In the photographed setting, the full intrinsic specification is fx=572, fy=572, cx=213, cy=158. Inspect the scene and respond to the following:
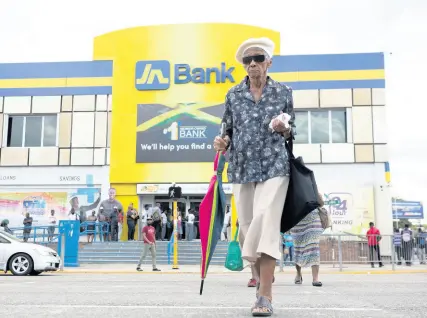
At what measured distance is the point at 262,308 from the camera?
4031mm

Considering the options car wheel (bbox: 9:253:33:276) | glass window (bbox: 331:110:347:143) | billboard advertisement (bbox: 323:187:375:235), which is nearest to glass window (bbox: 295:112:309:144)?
glass window (bbox: 331:110:347:143)

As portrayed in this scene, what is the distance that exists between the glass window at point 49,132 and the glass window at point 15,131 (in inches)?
47.8

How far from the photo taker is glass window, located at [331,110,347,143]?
27.2 metres

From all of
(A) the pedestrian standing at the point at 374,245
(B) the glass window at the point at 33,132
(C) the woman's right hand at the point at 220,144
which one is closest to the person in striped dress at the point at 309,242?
A: (C) the woman's right hand at the point at 220,144

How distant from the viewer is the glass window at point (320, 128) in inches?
1070

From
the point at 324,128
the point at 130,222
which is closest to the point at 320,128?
the point at 324,128

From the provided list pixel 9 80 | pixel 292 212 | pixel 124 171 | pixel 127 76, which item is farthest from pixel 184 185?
pixel 292 212

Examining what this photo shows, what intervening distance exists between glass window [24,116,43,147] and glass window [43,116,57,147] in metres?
0.27

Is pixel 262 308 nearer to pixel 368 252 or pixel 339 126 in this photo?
pixel 368 252

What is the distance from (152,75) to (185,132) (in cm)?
331

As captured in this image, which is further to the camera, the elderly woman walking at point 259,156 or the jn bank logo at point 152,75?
the jn bank logo at point 152,75

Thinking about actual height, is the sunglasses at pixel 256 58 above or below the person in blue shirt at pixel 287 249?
above

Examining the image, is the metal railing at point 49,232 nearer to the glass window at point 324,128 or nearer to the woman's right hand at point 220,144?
the glass window at point 324,128

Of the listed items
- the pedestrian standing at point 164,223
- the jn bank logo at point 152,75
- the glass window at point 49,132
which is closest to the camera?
the pedestrian standing at point 164,223
